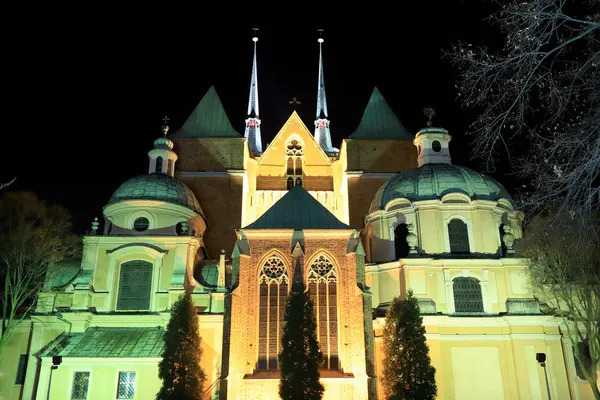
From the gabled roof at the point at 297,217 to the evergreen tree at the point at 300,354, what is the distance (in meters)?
4.52

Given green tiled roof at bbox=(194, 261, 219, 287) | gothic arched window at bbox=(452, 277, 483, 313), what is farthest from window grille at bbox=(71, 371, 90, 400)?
gothic arched window at bbox=(452, 277, 483, 313)

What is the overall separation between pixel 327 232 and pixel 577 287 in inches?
432

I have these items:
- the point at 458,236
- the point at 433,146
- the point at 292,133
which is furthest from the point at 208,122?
the point at 458,236

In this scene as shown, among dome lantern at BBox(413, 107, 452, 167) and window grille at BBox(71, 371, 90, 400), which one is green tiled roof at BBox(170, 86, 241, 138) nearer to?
dome lantern at BBox(413, 107, 452, 167)

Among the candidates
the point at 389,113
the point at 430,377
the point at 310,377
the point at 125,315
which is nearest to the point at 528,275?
the point at 430,377

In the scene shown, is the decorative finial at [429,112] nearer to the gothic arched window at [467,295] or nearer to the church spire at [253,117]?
the gothic arched window at [467,295]

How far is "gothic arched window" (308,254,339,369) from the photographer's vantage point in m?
25.5

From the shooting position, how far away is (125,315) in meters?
29.6

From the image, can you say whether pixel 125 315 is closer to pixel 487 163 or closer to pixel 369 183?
pixel 369 183

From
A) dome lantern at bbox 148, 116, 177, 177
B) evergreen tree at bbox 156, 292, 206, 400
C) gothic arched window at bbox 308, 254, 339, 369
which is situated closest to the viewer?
evergreen tree at bbox 156, 292, 206, 400

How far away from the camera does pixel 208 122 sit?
41.7 meters

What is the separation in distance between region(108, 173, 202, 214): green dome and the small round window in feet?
3.82

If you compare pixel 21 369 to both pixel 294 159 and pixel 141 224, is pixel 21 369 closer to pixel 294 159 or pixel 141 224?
pixel 141 224

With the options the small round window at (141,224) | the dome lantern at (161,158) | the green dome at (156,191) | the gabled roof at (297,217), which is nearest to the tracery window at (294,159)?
the dome lantern at (161,158)
